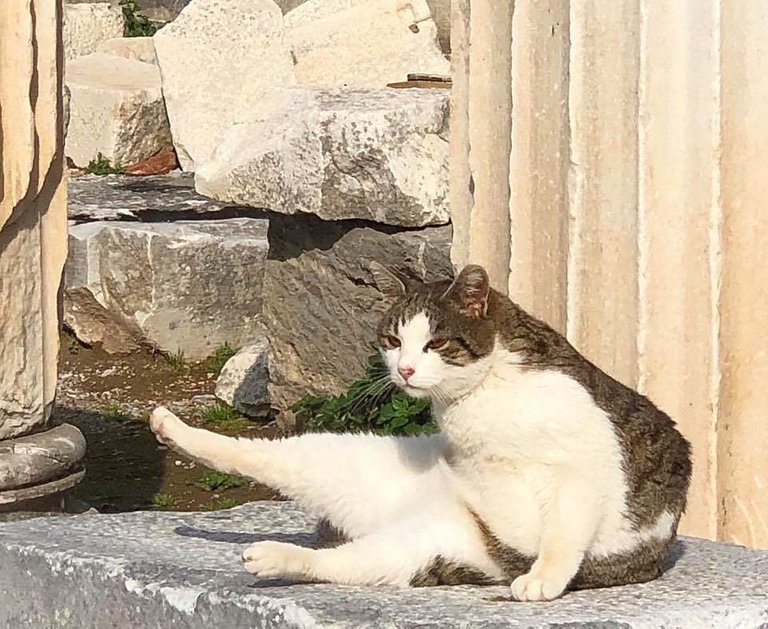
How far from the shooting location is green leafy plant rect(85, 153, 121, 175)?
9688 millimetres

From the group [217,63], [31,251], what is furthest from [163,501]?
[217,63]

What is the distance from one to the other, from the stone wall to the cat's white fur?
65 centimetres

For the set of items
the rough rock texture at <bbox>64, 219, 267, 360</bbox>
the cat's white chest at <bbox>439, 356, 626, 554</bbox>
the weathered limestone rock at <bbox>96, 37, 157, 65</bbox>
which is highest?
the weathered limestone rock at <bbox>96, 37, 157, 65</bbox>

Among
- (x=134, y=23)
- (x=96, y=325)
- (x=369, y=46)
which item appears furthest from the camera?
(x=134, y=23)

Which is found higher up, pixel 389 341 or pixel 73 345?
pixel 389 341

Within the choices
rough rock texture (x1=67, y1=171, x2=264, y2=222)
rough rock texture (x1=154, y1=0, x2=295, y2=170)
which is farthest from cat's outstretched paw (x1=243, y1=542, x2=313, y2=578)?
rough rock texture (x1=154, y1=0, x2=295, y2=170)

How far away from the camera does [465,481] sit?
9.24 ft

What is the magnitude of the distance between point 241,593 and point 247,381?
158 inches

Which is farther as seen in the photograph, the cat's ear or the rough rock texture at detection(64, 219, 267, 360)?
the rough rock texture at detection(64, 219, 267, 360)

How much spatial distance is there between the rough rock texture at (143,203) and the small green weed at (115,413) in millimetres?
1497

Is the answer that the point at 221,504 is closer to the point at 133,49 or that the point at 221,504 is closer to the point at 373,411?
the point at 373,411

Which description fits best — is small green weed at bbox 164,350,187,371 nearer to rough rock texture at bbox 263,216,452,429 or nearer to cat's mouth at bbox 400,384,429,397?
rough rock texture at bbox 263,216,452,429

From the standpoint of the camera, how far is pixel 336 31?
29.4 ft

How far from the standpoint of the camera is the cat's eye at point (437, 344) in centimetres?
284
